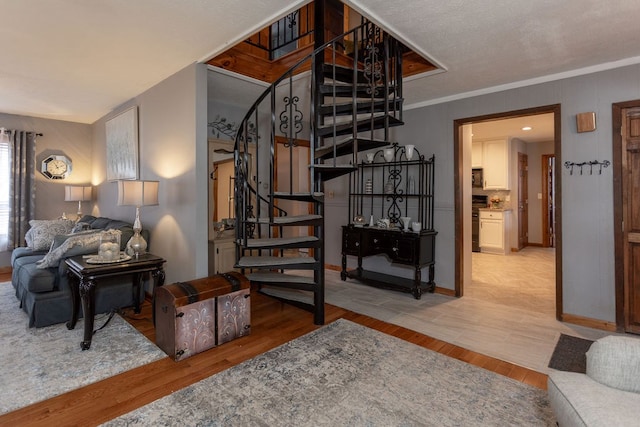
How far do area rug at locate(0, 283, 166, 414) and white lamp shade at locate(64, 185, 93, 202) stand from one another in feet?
9.23

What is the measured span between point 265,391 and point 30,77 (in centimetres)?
425

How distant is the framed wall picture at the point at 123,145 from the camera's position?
4188mm

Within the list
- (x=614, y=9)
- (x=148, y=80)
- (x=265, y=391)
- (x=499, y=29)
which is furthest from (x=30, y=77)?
(x=614, y=9)

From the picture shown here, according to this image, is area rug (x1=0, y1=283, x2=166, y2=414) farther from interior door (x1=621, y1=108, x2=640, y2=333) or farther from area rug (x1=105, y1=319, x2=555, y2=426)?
interior door (x1=621, y1=108, x2=640, y2=333)

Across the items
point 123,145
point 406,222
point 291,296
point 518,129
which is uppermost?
point 518,129

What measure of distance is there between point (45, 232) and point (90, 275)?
250 cm

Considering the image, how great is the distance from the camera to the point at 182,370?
2281 millimetres

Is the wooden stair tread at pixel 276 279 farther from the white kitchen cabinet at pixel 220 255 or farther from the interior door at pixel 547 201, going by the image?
the interior door at pixel 547 201

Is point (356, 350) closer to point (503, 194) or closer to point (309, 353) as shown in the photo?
point (309, 353)

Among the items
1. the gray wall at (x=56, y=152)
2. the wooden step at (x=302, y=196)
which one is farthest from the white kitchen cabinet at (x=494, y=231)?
the gray wall at (x=56, y=152)

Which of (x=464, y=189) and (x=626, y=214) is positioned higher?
(x=464, y=189)

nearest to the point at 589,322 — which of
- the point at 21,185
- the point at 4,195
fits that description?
the point at 21,185

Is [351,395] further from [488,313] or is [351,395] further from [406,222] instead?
[406,222]

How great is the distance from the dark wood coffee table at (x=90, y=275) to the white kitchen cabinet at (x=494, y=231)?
6.38 m
